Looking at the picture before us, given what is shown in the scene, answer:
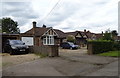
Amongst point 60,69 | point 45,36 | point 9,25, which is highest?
point 9,25

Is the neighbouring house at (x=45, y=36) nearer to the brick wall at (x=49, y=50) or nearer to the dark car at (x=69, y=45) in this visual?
the dark car at (x=69, y=45)

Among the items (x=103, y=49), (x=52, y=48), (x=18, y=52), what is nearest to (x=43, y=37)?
(x=103, y=49)

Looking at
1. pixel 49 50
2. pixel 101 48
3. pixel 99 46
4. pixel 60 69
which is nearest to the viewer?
pixel 60 69

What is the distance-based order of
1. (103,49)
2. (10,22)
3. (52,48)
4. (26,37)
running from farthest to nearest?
(10,22) < (26,37) < (103,49) < (52,48)

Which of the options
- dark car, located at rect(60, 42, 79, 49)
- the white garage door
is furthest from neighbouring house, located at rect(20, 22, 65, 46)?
the white garage door

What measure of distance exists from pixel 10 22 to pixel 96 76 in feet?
230

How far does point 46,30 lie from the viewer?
38281 mm

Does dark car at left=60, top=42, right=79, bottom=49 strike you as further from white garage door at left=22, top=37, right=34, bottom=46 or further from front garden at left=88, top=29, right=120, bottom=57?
front garden at left=88, top=29, right=120, bottom=57

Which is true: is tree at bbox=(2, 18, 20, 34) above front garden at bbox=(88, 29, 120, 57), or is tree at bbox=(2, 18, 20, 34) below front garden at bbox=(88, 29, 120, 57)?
above

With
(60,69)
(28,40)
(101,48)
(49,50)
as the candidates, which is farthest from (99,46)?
(60,69)

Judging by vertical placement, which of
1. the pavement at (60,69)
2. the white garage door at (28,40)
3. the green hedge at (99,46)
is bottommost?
the pavement at (60,69)

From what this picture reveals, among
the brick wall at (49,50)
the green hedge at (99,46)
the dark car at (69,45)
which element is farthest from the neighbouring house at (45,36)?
the brick wall at (49,50)

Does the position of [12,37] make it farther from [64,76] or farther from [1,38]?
[64,76]

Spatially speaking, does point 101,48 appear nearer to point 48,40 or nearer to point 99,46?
point 99,46
